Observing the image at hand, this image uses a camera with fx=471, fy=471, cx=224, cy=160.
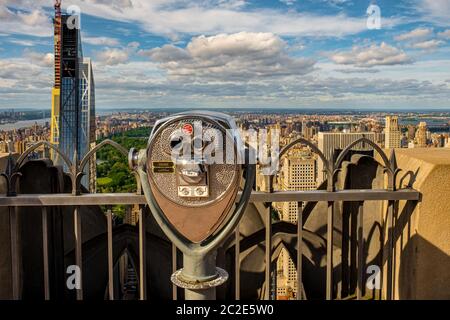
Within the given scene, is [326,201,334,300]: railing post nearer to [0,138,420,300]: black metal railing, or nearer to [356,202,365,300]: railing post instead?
[0,138,420,300]: black metal railing

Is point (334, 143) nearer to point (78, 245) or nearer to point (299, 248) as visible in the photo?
point (299, 248)

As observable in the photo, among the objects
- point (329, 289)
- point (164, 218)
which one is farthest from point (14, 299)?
point (329, 289)

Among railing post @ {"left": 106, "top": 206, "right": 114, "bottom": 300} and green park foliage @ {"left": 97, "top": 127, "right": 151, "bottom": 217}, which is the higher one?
green park foliage @ {"left": 97, "top": 127, "right": 151, "bottom": 217}

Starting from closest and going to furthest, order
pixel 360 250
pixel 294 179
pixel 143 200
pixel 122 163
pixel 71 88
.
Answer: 1. pixel 143 200
2. pixel 360 250
3. pixel 294 179
4. pixel 122 163
5. pixel 71 88

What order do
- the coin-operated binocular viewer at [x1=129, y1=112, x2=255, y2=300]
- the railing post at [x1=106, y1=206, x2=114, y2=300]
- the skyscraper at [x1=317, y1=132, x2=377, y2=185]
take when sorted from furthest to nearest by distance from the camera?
the skyscraper at [x1=317, y1=132, x2=377, y2=185]
the railing post at [x1=106, y1=206, x2=114, y2=300]
the coin-operated binocular viewer at [x1=129, y1=112, x2=255, y2=300]

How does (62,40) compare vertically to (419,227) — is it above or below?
above

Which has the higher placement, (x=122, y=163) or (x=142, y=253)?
(x=122, y=163)

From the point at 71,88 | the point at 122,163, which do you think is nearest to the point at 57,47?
the point at 71,88

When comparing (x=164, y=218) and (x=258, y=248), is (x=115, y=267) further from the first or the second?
(x=164, y=218)

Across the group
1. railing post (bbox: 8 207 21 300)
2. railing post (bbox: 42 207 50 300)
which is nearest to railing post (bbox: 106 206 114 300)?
railing post (bbox: 42 207 50 300)
